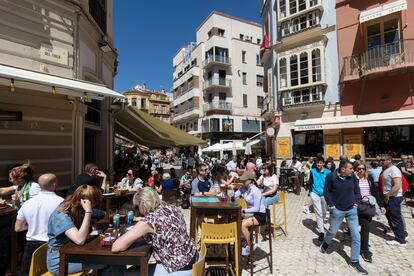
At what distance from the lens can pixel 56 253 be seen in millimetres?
3047

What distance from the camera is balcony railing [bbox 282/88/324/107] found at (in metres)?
15.3

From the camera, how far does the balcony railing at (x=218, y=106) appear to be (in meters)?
34.1

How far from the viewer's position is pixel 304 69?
53.3ft

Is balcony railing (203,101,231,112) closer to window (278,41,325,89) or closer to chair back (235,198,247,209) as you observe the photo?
window (278,41,325,89)

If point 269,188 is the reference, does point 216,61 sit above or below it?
above

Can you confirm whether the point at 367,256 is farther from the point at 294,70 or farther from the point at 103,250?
the point at 294,70

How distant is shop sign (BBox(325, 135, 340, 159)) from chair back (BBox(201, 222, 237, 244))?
12143mm

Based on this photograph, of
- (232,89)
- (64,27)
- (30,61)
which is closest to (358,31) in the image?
(64,27)

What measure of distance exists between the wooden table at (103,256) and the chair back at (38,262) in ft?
1.17

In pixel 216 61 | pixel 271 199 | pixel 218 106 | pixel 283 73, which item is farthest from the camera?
pixel 218 106

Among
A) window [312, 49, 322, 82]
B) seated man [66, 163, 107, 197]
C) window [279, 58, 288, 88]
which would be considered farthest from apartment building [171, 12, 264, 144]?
seated man [66, 163, 107, 197]

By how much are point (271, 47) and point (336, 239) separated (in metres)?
14.5

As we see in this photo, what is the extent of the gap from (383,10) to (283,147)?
8.35 meters

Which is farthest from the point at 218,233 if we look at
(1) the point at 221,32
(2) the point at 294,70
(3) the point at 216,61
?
(1) the point at 221,32
